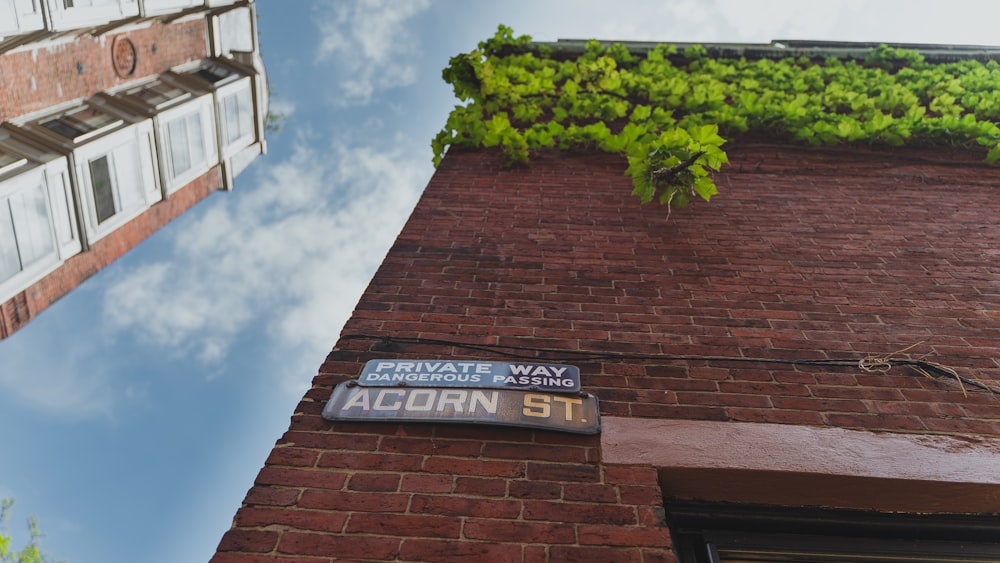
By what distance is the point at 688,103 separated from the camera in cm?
580

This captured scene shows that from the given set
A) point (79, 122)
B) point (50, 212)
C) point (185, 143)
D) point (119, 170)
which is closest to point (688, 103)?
point (50, 212)

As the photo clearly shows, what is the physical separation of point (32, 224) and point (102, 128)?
1786 millimetres

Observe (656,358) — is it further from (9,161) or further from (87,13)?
(87,13)

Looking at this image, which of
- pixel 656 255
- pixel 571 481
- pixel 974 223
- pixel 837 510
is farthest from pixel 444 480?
pixel 974 223

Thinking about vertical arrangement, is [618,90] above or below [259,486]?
above

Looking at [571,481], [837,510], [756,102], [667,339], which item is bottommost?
[837,510]

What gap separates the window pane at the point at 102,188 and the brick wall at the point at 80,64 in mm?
787

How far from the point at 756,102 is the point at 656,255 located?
Result: 2.86 m

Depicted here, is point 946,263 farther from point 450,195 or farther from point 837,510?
point 450,195

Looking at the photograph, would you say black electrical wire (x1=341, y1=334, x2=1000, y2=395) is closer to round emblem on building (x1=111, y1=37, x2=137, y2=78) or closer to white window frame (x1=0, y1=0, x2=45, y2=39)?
white window frame (x1=0, y1=0, x2=45, y2=39)

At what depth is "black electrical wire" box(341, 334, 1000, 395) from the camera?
287 cm

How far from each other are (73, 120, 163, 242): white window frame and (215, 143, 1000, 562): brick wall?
4474 mm

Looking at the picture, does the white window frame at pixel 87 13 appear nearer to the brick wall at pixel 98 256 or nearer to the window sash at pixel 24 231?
the window sash at pixel 24 231

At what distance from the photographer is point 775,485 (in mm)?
2406
